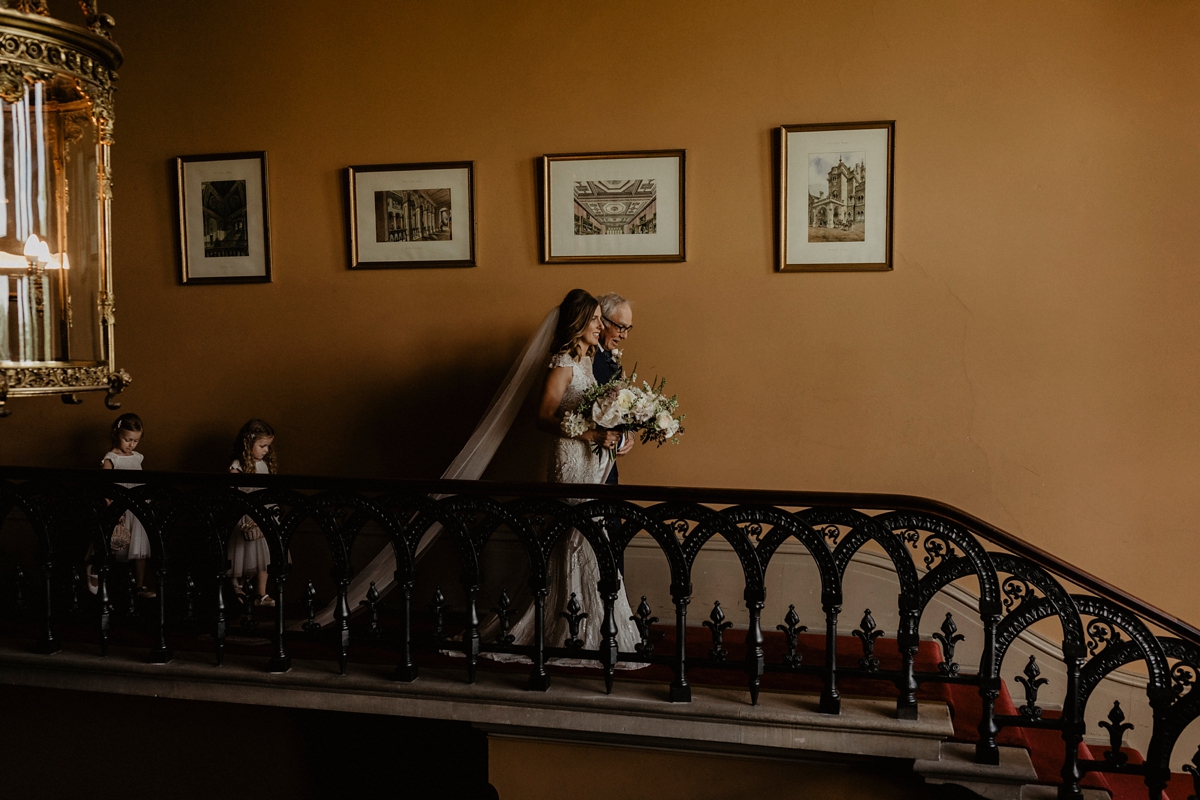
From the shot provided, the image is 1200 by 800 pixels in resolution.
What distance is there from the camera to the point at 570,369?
4.14m

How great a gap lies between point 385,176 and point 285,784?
3687mm

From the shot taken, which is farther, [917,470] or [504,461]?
[504,461]

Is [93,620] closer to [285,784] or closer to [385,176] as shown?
[285,784]

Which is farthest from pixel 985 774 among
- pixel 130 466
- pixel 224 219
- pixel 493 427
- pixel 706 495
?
pixel 224 219

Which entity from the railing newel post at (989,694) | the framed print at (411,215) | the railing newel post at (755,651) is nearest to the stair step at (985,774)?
the railing newel post at (989,694)

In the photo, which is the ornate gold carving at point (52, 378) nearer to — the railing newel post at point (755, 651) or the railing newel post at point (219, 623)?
the railing newel post at point (219, 623)

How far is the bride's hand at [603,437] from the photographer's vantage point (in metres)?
4.00

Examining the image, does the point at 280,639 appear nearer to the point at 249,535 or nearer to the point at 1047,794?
the point at 249,535

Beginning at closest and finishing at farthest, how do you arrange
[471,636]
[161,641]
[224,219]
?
[471,636], [161,641], [224,219]

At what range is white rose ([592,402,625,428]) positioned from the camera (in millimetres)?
3895

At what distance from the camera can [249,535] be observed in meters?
4.91

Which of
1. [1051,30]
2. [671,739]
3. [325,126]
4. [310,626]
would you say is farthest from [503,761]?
[1051,30]

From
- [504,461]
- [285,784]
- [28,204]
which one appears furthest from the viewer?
[504,461]

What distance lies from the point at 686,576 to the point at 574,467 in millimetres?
881
